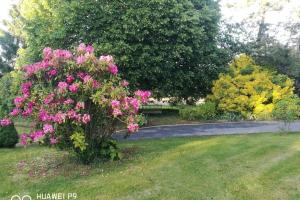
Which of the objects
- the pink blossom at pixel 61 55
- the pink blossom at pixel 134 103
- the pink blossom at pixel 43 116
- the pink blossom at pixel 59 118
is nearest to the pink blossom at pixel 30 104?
the pink blossom at pixel 43 116

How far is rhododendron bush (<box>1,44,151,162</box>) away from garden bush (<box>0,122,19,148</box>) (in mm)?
3188

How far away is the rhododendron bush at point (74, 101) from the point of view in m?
8.40

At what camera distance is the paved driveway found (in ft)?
49.8

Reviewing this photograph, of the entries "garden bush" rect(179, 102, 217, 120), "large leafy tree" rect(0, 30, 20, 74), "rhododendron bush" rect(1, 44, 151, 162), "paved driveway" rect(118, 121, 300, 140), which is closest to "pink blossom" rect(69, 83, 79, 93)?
"rhododendron bush" rect(1, 44, 151, 162)

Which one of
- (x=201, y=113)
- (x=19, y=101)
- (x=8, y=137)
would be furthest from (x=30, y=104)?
(x=201, y=113)

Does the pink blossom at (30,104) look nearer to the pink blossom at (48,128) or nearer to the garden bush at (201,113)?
the pink blossom at (48,128)

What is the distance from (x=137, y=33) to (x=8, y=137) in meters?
7.64

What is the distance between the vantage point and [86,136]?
9.15 m

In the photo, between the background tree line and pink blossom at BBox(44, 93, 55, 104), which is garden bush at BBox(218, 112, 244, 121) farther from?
pink blossom at BBox(44, 93, 55, 104)

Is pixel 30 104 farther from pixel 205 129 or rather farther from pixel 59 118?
pixel 205 129

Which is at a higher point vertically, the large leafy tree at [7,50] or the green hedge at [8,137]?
the large leafy tree at [7,50]

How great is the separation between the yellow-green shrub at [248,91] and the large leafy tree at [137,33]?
269 cm

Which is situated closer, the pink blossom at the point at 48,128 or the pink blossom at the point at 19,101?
the pink blossom at the point at 48,128

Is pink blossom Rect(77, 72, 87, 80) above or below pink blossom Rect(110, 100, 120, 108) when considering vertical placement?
above
